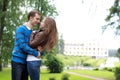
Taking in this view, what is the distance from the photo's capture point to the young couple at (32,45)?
4.24m

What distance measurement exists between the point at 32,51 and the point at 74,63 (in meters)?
92.1

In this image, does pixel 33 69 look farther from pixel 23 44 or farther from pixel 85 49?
pixel 85 49

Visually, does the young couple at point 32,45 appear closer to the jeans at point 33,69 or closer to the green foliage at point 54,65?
the jeans at point 33,69

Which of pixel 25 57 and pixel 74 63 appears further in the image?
pixel 74 63

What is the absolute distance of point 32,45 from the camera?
427 centimetres

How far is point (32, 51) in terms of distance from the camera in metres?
4.23

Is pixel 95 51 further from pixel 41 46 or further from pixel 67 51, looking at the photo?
pixel 41 46

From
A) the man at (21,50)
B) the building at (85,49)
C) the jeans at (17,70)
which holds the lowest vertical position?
the jeans at (17,70)

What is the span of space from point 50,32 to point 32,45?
0.90 feet

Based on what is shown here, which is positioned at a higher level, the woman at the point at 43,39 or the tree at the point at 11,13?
the tree at the point at 11,13

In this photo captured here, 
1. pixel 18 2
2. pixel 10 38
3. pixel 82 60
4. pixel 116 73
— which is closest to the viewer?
pixel 18 2

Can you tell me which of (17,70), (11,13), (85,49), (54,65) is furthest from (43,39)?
(85,49)

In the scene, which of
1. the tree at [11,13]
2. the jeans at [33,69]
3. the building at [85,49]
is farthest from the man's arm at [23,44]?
the building at [85,49]

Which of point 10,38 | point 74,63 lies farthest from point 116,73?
point 74,63
